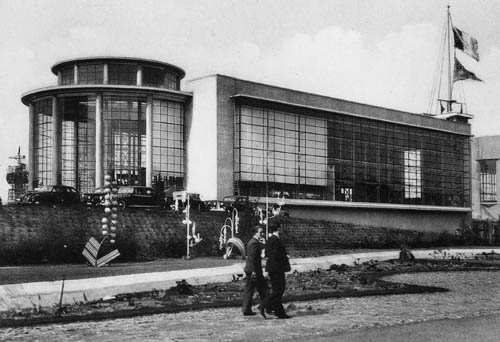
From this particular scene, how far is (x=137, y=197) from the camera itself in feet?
123

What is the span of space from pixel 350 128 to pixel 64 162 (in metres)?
21.9

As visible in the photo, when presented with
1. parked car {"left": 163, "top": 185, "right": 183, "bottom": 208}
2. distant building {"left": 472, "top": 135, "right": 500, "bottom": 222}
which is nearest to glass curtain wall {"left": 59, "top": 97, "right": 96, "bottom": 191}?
parked car {"left": 163, "top": 185, "right": 183, "bottom": 208}

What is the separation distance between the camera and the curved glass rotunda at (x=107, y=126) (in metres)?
43.7

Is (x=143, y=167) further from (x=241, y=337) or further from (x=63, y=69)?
(x=241, y=337)

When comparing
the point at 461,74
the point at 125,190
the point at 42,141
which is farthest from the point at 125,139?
the point at 461,74

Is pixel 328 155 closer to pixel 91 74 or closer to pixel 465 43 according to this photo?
pixel 91 74

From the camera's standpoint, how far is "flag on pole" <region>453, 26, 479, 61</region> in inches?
2383

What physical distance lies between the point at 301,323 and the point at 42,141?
37.7 metres

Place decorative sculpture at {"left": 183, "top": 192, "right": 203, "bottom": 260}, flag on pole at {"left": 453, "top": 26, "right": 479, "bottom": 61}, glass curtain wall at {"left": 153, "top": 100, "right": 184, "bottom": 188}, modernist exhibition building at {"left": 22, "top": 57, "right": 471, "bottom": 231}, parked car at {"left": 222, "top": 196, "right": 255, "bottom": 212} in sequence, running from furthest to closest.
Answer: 1. flag on pole at {"left": 453, "top": 26, "right": 479, "bottom": 61}
2. glass curtain wall at {"left": 153, "top": 100, "right": 184, "bottom": 188}
3. modernist exhibition building at {"left": 22, "top": 57, "right": 471, "bottom": 231}
4. parked car at {"left": 222, "top": 196, "right": 255, "bottom": 212}
5. decorative sculpture at {"left": 183, "top": 192, "right": 203, "bottom": 260}

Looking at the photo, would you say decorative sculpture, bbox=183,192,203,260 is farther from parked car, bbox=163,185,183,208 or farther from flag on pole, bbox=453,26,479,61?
flag on pole, bbox=453,26,479,61

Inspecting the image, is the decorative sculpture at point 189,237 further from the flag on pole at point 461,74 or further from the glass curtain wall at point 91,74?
the flag on pole at point 461,74

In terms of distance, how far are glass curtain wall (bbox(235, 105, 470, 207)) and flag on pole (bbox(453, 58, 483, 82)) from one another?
17.4 ft

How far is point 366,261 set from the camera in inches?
1117

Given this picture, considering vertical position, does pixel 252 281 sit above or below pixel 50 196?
below
